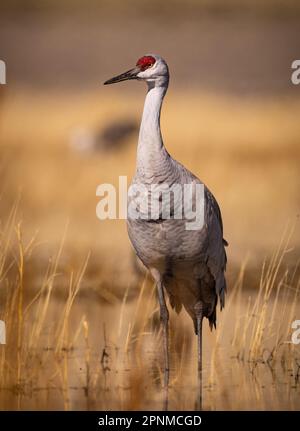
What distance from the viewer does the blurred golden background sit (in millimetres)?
10359

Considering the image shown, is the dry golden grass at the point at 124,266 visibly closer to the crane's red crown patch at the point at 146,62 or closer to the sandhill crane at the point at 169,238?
the sandhill crane at the point at 169,238

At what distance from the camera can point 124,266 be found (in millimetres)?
10352

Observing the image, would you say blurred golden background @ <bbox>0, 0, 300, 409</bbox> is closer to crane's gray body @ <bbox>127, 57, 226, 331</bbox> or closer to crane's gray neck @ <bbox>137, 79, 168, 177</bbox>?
crane's gray body @ <bbox>127, 57, 226, 331</bbox>

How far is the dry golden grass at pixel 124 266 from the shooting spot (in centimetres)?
750

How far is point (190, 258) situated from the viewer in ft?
25.6

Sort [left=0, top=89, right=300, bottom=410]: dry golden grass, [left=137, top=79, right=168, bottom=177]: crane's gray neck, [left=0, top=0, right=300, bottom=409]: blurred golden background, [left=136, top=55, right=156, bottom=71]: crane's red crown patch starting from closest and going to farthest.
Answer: [left=0, top=89, right=300, bottom=410]: dry golden grass → [left=137, top=79, right=168, bottom=177]: crane's gray neck → [left=136, top=55, right=156, bottom=71]: crane's red crown patch → [left=0, top=0, right=300, bottom=409]: blurred golden background

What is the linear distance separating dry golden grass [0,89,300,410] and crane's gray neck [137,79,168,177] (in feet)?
2.69

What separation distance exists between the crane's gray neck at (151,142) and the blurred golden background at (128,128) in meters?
1.92

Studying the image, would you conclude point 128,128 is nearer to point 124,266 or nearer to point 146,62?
point 124,266

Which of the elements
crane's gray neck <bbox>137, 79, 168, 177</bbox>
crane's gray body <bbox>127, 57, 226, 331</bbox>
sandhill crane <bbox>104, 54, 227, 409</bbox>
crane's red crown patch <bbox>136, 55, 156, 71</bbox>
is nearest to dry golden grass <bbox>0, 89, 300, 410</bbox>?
sandhill crane <bbox>104, 54, 227, 409</bbox>

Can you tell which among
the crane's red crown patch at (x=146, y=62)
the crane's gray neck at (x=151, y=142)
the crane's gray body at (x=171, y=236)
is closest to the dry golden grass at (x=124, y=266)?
the crane's gray body at (x=171, y=236)

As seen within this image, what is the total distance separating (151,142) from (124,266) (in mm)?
2785
